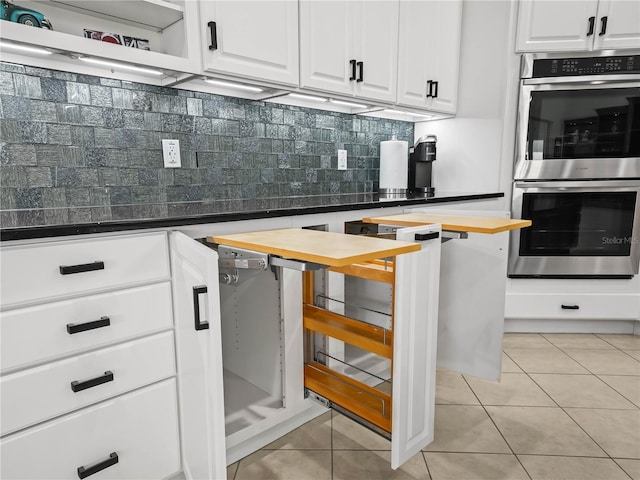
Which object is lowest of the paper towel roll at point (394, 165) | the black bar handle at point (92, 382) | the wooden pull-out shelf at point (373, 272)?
the black bar handle at point (92, 382)

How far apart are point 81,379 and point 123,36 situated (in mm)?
1217

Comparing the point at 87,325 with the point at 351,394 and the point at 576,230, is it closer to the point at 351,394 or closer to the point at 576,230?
the point at 351,394

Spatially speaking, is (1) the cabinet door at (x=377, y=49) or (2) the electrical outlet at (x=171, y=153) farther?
(1) the cabinet door at (x=377, y=49)

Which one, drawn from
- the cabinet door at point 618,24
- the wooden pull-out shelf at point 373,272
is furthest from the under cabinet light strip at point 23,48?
the cabinet door at point 618,24

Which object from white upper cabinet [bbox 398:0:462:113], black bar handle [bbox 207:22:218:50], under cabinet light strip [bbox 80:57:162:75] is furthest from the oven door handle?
under cabinet light strip [bbox 80:57:162:75]

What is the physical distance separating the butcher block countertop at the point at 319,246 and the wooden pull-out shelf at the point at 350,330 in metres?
0.39

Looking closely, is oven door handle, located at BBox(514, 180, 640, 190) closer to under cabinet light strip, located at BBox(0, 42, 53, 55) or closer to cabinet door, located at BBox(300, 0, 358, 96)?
cabinet door, located at BBox(300, 0, 358, 96)

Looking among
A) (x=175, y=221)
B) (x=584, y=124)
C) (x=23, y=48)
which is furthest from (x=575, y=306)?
(x=23, y=48)

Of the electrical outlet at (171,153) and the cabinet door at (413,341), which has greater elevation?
the electrical outlet at (171,153)

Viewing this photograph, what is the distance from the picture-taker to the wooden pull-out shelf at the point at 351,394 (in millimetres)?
1399

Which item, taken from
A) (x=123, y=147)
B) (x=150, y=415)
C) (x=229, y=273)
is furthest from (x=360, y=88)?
(x=150, y=415)

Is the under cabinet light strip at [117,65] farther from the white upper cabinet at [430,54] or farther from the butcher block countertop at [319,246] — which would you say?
the white upper cabinet at [430,54]

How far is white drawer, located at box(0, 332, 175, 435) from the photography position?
3.30ft

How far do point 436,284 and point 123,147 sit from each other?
4.40ft
